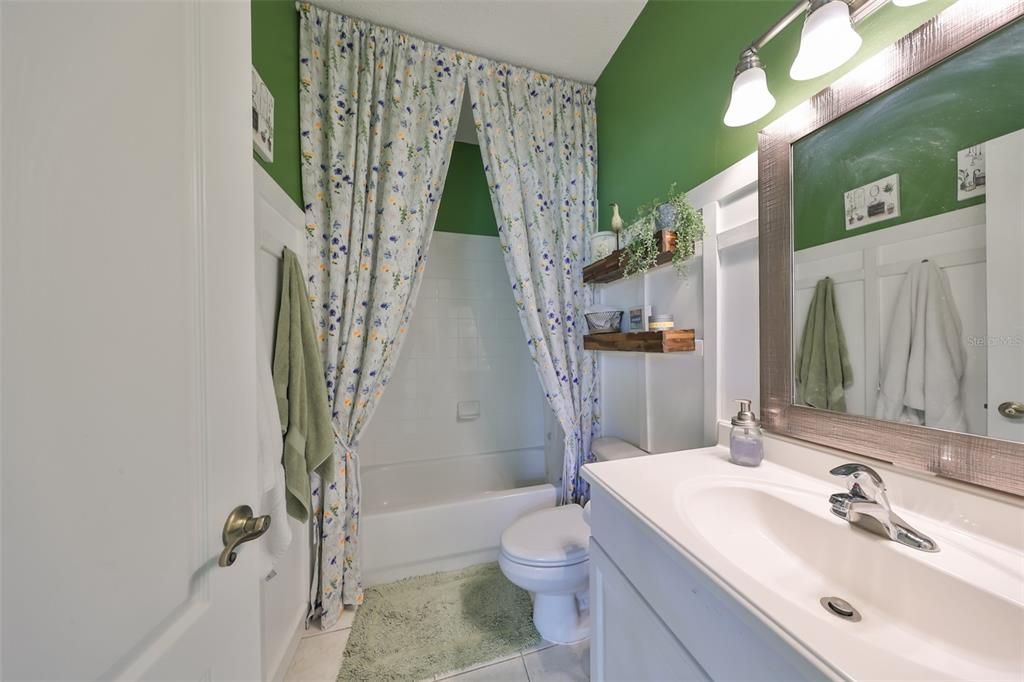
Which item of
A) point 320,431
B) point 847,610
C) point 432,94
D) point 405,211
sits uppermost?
point 432,94

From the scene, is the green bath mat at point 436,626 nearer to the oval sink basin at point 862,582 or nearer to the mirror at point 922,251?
the oval sink basin at point 862,582

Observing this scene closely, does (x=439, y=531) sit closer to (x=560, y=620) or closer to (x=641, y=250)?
(x=560, y=620)

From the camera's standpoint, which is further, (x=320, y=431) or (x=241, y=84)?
(x=320, y=431)

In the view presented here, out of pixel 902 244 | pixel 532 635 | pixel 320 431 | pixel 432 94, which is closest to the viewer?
pixel 902 244

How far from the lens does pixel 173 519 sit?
0.44m

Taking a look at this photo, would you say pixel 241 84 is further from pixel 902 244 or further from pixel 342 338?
pixel 902 244

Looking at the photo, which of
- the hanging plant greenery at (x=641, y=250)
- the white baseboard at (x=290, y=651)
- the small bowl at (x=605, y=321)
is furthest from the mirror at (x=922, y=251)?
the white baseboard at (x=290, y=651)

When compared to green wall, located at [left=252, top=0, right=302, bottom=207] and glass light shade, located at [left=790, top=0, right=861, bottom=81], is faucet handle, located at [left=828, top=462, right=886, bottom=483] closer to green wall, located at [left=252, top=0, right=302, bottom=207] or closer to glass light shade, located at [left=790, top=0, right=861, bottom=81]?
glass light shade, located at [left=790, top=0, right=861, bottom=81]

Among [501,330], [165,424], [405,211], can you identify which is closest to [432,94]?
[405,211]

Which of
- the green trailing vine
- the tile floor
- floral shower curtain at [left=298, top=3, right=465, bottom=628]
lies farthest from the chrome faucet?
floral shower curtain at [left=298, top=3, right=465, bottom=628]

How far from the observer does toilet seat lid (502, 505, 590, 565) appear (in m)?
1.23

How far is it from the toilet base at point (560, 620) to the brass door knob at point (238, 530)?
118 cm

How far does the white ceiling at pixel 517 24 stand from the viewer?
4.66ft

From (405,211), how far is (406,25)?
2.76ft
